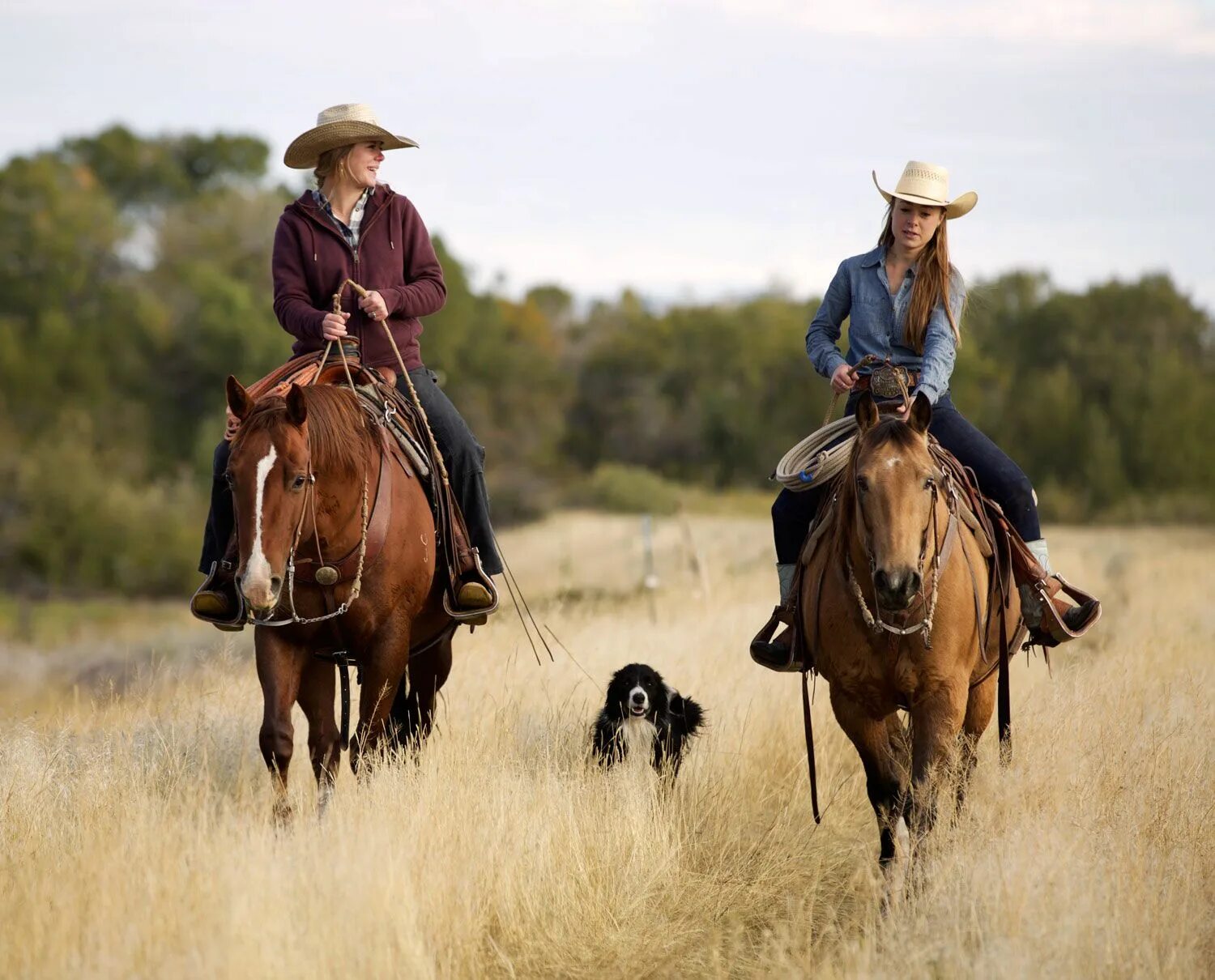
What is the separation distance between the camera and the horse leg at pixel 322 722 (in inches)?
253

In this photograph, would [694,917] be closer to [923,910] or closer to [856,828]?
[923,910]

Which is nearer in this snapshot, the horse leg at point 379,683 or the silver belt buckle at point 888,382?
the silver belt buckle at point 888,382

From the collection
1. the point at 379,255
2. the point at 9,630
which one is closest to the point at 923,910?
the point at 379,255

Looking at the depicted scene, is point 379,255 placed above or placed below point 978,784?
above

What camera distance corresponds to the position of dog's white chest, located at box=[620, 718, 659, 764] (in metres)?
7.88

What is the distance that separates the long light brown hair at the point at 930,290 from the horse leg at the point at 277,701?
3202mm

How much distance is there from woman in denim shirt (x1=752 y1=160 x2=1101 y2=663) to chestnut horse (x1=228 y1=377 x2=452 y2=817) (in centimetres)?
173

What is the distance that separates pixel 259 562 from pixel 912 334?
318 cm

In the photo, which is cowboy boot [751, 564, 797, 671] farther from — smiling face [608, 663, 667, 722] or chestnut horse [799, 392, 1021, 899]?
smiling face [608, 663, 667, 722]

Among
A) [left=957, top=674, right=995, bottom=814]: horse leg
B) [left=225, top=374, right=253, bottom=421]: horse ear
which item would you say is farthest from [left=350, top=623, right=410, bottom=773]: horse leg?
[left=957, top=674, right=995, bottom=814]: horse leg

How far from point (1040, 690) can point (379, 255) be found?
4934mm

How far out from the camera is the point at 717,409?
199ft

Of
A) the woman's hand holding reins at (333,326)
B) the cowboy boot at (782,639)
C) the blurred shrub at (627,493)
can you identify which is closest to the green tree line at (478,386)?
the blurred shrub at (627,493)

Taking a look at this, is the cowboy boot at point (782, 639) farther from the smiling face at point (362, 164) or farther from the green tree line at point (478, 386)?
the green tree line at point (478, 386)
